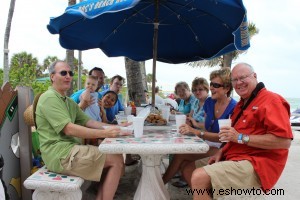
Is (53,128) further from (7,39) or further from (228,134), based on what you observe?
(7,39)

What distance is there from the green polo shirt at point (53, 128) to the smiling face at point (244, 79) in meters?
1.58

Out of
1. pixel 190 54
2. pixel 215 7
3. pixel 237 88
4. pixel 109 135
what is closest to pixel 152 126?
pixel 109 135

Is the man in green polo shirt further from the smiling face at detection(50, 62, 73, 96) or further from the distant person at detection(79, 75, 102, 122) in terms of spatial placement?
the distant person at detection(79, 75, 102, 122)

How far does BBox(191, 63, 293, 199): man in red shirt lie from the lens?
209cm

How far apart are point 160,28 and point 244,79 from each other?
2900 mm

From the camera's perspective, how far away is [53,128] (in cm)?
252

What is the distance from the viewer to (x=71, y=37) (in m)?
4.49

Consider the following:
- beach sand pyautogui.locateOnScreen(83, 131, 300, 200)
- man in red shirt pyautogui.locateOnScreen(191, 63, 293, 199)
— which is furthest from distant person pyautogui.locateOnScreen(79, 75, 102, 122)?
man in red shirt pyautogui.locateOnScreen(191, 63, 293, 199)

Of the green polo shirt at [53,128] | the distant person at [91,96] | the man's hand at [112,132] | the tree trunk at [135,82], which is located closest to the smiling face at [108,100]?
the distant person at [91,96]

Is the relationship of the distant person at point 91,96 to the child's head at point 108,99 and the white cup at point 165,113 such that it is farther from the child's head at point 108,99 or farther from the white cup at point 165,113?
the white cup at point 165,113

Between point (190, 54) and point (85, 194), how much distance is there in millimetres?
3396

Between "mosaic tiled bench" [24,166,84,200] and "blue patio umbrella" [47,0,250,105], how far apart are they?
162 centimetres

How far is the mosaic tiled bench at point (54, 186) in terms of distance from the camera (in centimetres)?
225

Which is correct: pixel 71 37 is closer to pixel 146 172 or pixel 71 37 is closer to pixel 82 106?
pixel 82 106
